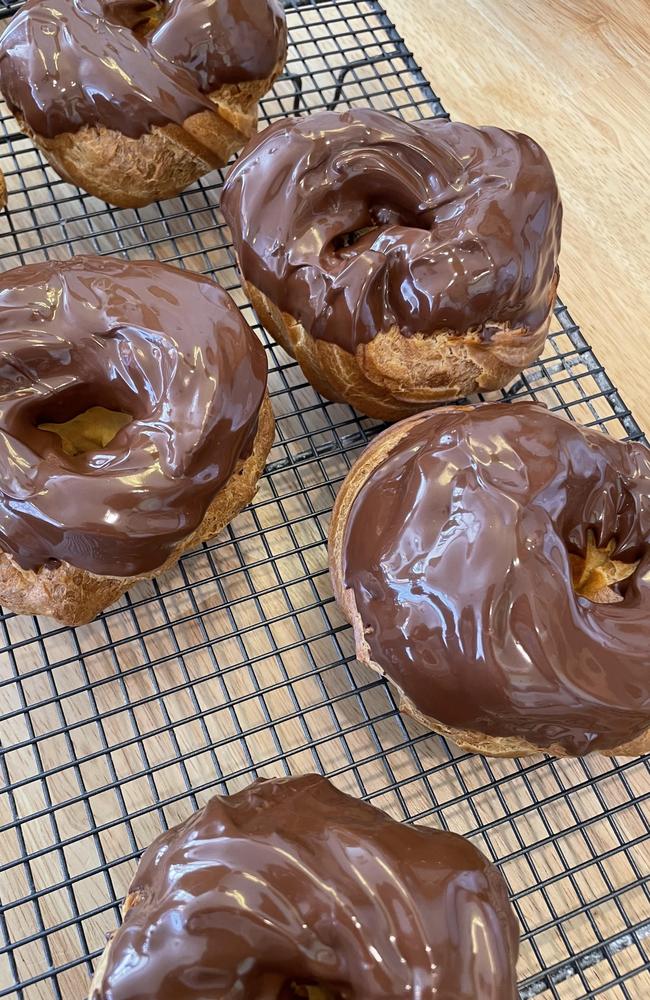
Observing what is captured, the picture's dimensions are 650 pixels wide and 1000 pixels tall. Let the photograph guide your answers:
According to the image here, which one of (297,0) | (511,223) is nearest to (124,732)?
(511,223)

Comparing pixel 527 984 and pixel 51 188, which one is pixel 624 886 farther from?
pixel 51 188

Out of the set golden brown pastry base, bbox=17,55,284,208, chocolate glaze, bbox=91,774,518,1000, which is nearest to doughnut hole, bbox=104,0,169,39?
golden brown pastry base, bbox=17,55,284,208

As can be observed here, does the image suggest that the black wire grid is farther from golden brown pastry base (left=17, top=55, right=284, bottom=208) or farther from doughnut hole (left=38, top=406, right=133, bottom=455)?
golden brown pastry base (left=17, top=55, right=284, bottom=208)

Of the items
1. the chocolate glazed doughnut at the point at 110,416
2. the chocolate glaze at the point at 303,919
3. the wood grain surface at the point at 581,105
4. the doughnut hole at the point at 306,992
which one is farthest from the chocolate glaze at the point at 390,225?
the doughnut hole at the point at 306,992

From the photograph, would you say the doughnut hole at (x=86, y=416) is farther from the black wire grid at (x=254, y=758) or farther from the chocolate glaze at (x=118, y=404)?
the black wire grid at (x=254, y=758)

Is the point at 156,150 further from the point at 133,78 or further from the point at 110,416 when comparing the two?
the point at 110,416

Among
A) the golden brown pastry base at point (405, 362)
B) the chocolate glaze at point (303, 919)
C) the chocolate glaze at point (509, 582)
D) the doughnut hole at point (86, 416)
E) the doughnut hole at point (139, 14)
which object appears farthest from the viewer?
the doughnut hole at point (139, 14)

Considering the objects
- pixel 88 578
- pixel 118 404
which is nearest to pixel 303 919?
pixel 88 578

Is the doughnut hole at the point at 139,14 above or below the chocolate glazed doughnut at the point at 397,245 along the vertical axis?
above
